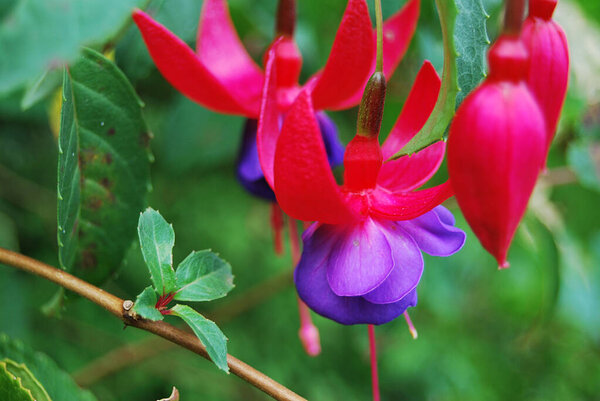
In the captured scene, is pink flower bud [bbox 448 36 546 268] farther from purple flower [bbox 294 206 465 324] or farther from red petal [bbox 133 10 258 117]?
red petal [bbox 133 10 258 117]

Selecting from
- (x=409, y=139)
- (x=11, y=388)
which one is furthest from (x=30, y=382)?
(x=409, y=139)

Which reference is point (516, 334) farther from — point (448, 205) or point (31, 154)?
point (31, 154)

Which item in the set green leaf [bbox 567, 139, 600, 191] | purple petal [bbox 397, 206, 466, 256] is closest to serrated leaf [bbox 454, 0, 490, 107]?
purple petal [bbox 397, 206, 466, 256]

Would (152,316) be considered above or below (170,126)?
above

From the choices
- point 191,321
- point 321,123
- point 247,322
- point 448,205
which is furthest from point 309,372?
point 191,321

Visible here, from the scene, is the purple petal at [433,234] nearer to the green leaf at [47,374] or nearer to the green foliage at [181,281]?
the green foliage at [181,281]

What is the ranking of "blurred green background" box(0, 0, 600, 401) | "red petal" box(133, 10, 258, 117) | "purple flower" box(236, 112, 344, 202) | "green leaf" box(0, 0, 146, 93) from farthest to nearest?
"blurred green background" box(0, 0, 600, 401), "purple flower" box(236, 112, 344, 202), "red petal" box(133, 10, 258, 117), "green leaf" box(0, 0, 146, 93)

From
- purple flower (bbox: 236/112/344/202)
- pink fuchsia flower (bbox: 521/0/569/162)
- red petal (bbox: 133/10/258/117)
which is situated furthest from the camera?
purple flower (bbox: 236/112/344/202)
